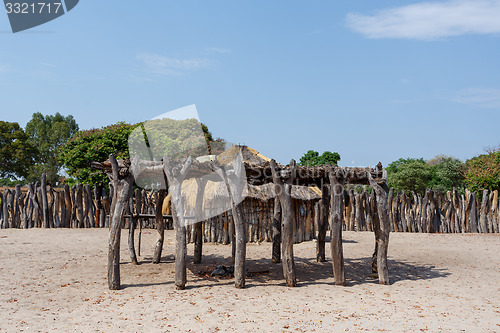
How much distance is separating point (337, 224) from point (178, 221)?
3.04 meters

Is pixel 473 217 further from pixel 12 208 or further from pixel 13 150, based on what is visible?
pixel 13 150

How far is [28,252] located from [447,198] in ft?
54.0

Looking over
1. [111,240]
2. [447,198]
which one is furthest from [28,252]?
[447,198]

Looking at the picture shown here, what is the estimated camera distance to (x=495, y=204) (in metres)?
18.5

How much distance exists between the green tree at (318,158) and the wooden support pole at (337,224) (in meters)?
24.8

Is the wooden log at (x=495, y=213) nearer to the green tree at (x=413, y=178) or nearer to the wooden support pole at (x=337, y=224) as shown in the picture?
the wooden support pole at (x=337, y=224)

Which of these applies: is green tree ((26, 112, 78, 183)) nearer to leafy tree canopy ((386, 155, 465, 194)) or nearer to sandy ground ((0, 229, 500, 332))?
leafy tree canopy ((386, 155, 465, 194))

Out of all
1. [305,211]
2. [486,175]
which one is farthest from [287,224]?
[486,175]

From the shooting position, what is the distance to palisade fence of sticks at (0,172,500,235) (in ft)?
57.0

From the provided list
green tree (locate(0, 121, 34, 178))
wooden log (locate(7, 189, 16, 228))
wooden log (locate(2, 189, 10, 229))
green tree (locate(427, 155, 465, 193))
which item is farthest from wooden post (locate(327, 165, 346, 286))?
green tree (locate(0, 121, 34, 178))

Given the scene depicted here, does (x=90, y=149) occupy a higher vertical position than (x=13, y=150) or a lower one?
lower

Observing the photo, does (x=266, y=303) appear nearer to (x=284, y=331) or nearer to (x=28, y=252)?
(x=284, y=331)

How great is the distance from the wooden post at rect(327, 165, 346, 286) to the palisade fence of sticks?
6.69 meters

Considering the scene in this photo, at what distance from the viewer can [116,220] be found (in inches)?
312
